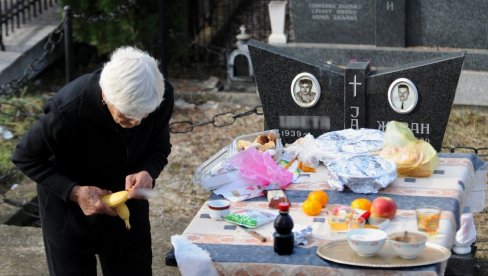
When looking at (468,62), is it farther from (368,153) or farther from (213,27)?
(368,153)

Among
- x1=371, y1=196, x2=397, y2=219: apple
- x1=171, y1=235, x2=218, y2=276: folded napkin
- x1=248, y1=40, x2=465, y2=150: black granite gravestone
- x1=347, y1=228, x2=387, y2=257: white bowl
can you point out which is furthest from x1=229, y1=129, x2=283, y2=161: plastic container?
x1=347, y1=228, x2=387, y2=257: white bowl

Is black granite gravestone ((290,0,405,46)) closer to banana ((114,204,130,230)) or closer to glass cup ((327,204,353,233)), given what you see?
glass cup ((327,204,353,233))

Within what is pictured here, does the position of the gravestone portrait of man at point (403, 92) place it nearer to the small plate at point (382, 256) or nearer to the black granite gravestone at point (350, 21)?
the small plate at point (382, 256)

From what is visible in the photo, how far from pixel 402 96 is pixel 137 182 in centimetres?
215

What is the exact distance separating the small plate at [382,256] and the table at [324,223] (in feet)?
0.07

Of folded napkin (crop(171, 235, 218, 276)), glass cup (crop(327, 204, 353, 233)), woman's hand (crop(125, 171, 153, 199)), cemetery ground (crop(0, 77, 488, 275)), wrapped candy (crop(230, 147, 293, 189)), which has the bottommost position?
cemetery ground (crop(0, 77, 488, 275))

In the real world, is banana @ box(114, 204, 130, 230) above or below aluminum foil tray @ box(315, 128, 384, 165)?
above

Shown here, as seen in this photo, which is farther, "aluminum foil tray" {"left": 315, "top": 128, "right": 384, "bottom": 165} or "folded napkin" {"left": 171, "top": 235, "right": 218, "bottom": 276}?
"aluminum foil tray" {"left": 315, "top": 128, "right": 384, "bottom": 165}

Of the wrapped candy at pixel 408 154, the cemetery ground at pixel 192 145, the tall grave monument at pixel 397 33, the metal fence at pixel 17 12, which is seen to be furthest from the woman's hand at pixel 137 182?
the metal fence at pixel 17 12

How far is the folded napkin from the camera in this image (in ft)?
12.6

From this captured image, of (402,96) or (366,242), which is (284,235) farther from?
(402,96)

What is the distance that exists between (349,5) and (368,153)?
15.3ft

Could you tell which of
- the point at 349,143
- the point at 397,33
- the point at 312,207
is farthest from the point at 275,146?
the point at 397,33

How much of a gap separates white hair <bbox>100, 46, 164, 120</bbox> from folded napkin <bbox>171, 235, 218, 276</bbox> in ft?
2.04
